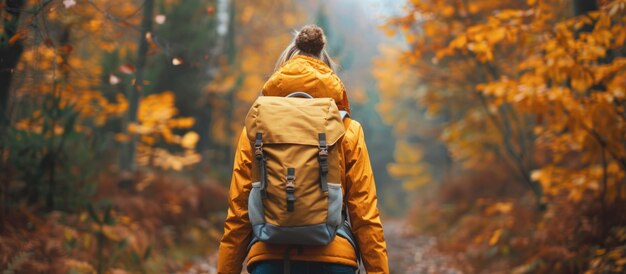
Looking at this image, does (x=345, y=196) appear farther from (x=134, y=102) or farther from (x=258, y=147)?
(x=134, y=102)

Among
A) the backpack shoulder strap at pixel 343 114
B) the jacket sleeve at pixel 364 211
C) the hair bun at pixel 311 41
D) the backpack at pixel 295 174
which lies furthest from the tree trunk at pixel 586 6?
the backpack at pixel 295 174

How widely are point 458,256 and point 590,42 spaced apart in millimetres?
5885

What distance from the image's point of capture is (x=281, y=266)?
2.70 metres

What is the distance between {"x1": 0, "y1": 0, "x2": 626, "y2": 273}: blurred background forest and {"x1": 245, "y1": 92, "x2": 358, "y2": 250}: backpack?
0.90m

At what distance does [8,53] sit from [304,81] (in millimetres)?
3639

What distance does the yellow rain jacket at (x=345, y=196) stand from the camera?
8.79 ft

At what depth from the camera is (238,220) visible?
9.09 ft

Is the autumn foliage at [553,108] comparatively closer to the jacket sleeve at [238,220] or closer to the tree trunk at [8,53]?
the jacket sleeve at [238,220]

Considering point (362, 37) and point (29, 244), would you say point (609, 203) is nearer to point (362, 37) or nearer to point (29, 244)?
point (29, 244)

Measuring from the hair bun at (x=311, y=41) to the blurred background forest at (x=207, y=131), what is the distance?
1.46 ft

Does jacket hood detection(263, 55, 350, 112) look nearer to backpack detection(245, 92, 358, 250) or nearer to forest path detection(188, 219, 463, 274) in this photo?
backpack detection(245, 92, 358, 250)

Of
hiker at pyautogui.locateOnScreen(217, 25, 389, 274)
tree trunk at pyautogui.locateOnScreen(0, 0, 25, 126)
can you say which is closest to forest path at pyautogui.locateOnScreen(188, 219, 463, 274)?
tree trunk at pyautogui.locateOnScreen(0, 0, 25, 126)

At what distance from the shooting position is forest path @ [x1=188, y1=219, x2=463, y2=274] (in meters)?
8.46

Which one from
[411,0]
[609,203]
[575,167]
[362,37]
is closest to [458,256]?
[575,167]
